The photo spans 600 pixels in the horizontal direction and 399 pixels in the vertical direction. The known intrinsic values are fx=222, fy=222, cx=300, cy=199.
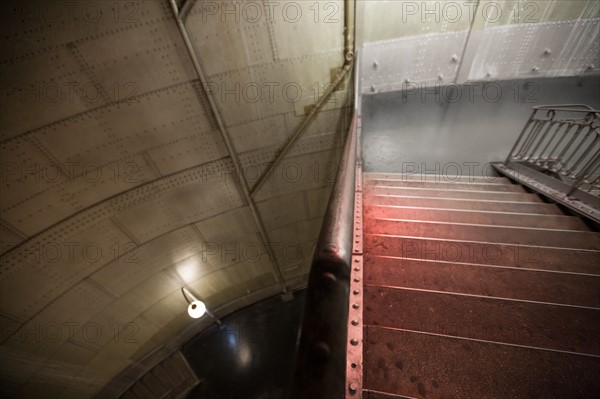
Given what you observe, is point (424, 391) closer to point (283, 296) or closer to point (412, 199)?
point (412, 199)

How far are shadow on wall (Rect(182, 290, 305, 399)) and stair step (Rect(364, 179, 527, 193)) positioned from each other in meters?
3.74

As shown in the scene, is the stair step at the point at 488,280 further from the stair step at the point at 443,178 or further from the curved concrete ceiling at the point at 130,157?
the curved concrete ceiling at the point at 130,157

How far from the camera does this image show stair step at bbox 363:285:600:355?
143 centimetres

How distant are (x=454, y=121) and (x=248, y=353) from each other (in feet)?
26.9

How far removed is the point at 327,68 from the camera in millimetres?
4172

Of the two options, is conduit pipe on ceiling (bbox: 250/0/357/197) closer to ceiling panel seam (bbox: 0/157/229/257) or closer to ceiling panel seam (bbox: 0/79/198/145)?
ceiling panel seam (bbox: 0/157/229/257)

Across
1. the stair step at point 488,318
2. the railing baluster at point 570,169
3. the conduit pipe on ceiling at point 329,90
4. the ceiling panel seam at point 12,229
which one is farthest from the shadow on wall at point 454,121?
the ceiling panel seam at point 12,229

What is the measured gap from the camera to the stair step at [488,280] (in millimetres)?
1712

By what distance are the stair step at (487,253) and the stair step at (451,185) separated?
170 centimetres

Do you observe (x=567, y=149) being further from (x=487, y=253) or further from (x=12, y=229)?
(x=12, y=229)

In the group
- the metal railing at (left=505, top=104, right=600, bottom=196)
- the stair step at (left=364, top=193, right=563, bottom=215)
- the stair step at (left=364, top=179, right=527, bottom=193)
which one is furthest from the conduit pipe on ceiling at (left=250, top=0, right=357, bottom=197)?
the metal railing at (left=505, top=104, right=600, bottom=196)

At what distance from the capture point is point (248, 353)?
239 inches

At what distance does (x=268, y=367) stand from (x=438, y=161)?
6.64m

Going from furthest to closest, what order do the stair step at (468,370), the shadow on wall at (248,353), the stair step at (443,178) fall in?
the shadow on wall at (248,353), the stair step at (443,178), the stair step at (468,370)
